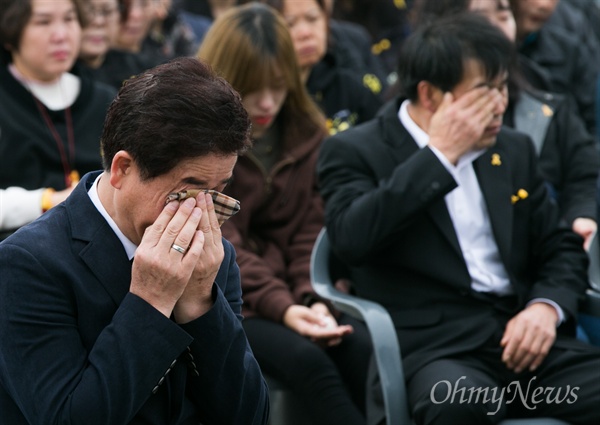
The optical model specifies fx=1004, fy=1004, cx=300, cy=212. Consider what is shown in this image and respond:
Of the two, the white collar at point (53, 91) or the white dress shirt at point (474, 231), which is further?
the white collar at point (53, 91)

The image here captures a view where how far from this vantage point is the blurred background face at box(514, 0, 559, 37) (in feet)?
17.5

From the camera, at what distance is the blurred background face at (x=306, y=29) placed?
4906 millimetres

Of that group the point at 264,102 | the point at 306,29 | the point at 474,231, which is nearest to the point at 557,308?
the point at 474,231

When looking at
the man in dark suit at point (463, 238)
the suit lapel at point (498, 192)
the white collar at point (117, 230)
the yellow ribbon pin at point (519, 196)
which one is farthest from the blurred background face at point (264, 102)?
the white collar at point (117, 230)

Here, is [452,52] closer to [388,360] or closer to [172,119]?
[388,360]

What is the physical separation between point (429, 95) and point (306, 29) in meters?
1.55

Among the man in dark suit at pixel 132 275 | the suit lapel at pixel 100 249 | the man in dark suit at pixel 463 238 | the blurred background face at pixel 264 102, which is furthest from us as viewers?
the blurred background face at pixel 264 102

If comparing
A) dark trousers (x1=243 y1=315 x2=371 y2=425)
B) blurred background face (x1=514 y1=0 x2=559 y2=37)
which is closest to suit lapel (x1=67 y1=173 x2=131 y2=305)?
dark trousers (x1=243 y1=315 x2=371 y2=425)

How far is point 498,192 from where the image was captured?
3.46 metres

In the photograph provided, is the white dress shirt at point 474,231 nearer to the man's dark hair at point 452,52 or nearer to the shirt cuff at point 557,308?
the shirt cuff at point 557,308

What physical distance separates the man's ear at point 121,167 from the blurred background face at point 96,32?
2.69m

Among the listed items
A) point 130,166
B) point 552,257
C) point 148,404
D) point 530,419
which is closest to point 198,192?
point 130,166

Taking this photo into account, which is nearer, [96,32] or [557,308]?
[557,308]

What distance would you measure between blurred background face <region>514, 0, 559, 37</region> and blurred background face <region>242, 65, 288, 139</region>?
1.80 m
